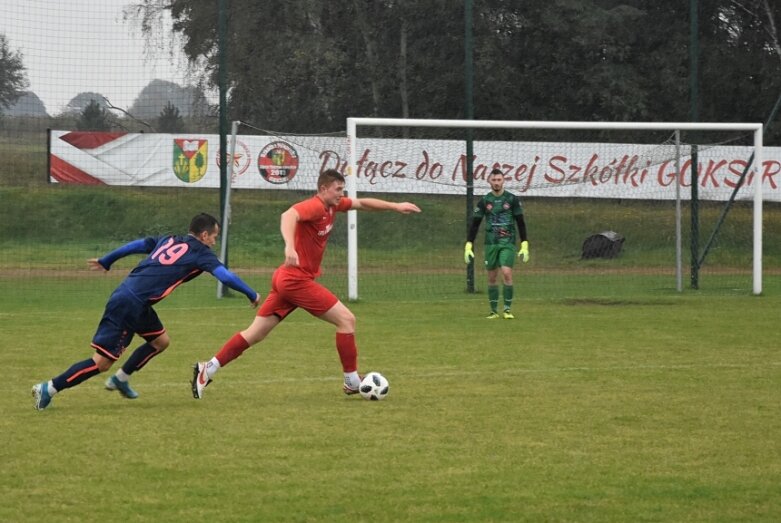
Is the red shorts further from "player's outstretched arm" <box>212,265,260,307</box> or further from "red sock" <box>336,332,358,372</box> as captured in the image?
"player's outstretched arm" <box>212,265,260,307</box>

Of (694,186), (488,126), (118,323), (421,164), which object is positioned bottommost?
(118,323)

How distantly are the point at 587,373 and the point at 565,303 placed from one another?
8.05 metres

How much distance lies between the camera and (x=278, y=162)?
23953 millimetres

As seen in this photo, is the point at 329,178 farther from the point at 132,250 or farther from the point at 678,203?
the point at 678,203

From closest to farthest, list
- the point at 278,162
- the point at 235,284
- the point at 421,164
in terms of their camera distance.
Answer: the point at 235,284
the point at 421,164
the point at 278,162

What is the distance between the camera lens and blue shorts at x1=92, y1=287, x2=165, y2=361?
9484mm

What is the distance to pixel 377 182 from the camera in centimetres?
2289

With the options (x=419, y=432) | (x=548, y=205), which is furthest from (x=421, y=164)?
(x=419, y=432)

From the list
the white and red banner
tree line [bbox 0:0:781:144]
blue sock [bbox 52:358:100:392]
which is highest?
tree line [bbox 0:0:781:144]

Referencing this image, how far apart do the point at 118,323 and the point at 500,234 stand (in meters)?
8.63

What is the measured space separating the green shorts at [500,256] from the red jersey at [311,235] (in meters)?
7.36

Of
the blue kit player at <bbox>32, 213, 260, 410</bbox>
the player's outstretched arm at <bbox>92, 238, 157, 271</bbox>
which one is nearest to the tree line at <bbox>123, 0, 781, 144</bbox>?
the player's outstretched arm at <bbox>92, 238, 157, 271</bbox>

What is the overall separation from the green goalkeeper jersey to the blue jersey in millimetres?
8176

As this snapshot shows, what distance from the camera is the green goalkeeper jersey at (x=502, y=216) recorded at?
17.3 metres
